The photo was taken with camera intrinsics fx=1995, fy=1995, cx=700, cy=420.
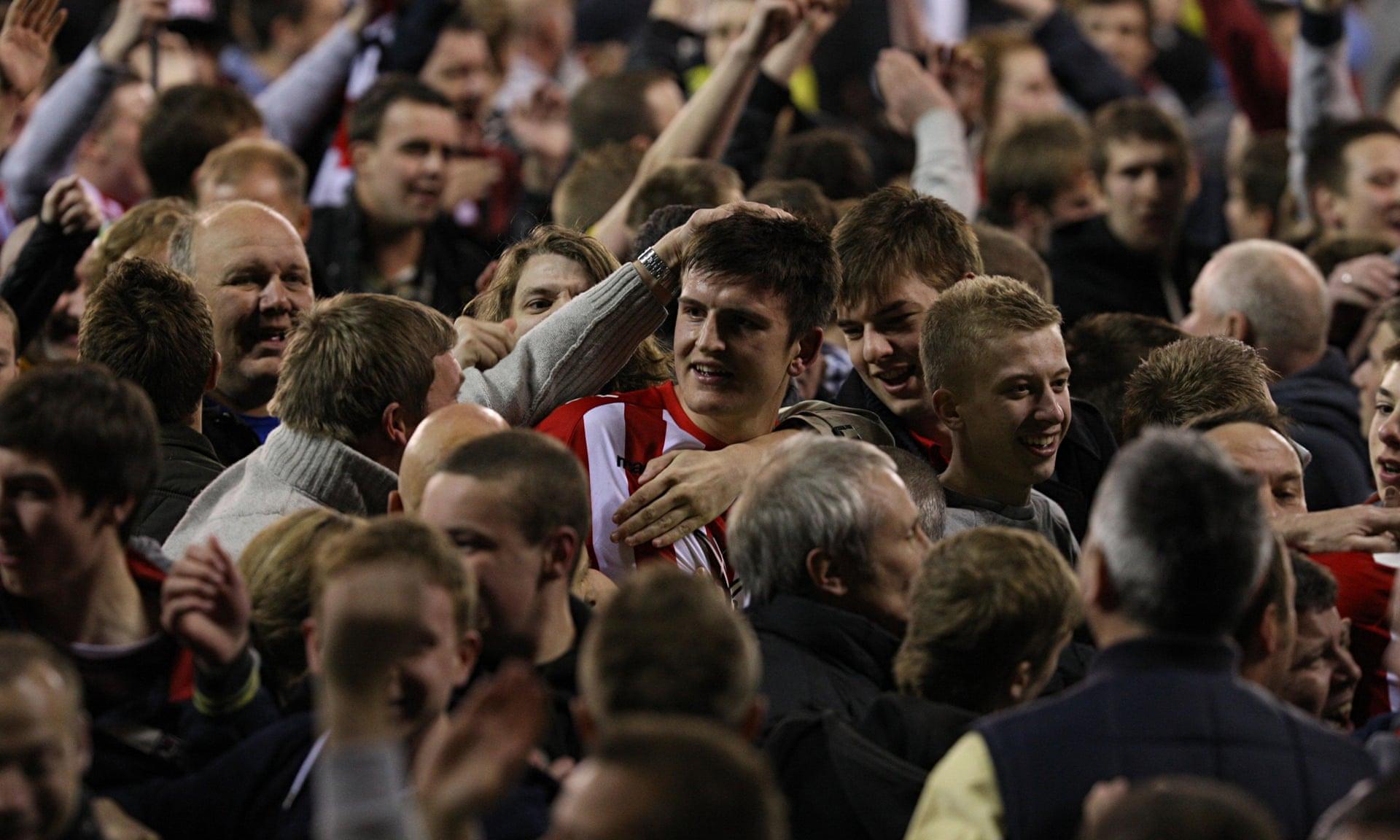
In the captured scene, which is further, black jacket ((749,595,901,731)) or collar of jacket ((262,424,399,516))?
collar of jacket ((262,424,399,516))

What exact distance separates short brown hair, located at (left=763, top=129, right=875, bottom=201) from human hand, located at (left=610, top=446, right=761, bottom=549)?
11.9 feet

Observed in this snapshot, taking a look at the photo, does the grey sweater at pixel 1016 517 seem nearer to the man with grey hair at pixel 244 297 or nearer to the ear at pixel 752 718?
the ear at pixel 752 718

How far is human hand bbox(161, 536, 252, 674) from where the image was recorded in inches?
142

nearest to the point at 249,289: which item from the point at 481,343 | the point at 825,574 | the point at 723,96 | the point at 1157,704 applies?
the point at 481,343

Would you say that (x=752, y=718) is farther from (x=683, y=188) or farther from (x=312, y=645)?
(x=683, y=188)

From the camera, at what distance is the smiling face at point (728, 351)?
16.4ft

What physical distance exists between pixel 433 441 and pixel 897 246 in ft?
5.74

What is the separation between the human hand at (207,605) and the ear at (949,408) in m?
2.04

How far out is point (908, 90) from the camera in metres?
7.93

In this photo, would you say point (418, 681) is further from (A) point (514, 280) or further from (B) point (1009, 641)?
(A) point (514, 280)

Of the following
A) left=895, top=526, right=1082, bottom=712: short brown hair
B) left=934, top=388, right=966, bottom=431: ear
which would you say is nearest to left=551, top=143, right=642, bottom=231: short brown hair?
left=934, top=388, right=966, bottom=431: ear

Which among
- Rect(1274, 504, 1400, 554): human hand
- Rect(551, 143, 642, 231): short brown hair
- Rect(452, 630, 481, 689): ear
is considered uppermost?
Rect(452, 630, 481, 689): ear

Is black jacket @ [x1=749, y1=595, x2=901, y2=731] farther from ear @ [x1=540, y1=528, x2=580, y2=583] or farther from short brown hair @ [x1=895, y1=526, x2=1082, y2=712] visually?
ear @ [x1=540, y1=528, x2=580, y2=583]

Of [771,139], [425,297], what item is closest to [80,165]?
[425,297]
